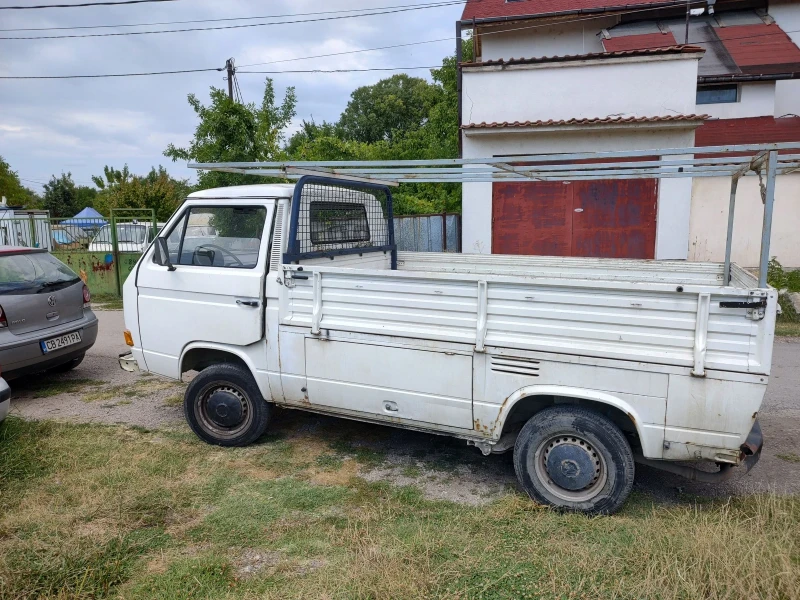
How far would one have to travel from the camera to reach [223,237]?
15.7 ft

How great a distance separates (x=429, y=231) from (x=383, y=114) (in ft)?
106

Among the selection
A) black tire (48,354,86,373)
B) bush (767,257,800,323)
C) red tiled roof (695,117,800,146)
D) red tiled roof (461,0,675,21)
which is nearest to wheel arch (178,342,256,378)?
black tire (48,354,86,373)

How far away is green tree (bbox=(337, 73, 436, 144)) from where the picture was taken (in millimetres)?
41531

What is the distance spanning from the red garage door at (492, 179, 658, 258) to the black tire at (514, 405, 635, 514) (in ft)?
25.9

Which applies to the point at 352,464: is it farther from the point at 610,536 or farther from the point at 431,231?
the point at 431,231

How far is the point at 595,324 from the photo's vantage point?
11.4 feet

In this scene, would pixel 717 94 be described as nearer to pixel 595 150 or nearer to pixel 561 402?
pixel 595 150

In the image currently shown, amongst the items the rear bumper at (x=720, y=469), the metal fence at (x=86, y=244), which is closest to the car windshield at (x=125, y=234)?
the metal fence at (x=86, y=244)

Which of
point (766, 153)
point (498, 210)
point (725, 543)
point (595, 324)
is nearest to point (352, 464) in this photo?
point (595, 324)

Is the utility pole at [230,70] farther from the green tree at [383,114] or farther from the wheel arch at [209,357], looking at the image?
the green tree at [383,114]

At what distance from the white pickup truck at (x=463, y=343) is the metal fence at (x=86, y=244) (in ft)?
30.3

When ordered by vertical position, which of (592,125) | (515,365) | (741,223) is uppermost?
(592,125)

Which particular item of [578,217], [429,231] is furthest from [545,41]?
[429,231]

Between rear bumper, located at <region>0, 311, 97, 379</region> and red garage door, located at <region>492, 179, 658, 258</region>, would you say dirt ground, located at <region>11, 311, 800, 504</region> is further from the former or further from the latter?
red garage door, located at <region>492, 179, 658, 258</region>
